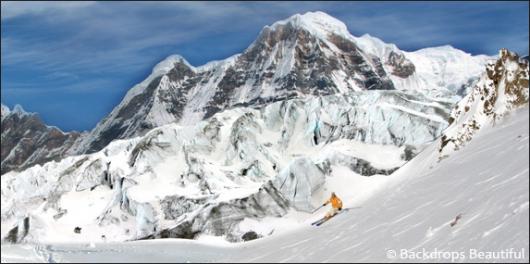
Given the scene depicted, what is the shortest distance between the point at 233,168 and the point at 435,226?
63393 mm

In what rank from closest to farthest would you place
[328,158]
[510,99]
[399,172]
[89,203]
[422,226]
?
[422,226]
[510,99]
[399,172]
[328,158]
[89,203]

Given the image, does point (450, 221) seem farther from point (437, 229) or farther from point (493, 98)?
point (493, 98)

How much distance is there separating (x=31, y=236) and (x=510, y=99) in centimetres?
4304

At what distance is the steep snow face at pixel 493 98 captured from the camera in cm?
3209

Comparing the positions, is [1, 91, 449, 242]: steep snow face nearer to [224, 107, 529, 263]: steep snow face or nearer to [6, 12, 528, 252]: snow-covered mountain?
[6, 12, 528, 252]: snow-covered mountain

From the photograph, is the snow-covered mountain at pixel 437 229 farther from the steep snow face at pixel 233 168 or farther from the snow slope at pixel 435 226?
the steep snow face at pixel 233 168

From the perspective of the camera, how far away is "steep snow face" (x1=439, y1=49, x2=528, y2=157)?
32.1m

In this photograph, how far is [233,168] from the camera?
79188 mm

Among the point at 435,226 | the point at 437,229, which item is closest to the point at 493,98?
the point at 435,226

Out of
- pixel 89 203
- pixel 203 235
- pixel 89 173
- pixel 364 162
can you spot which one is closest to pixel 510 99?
pixel 203 235

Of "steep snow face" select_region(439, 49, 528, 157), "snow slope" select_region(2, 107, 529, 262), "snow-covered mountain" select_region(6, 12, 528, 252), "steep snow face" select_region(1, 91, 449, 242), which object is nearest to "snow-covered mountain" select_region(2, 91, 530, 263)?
"snow slope" select_region(2, 107, 529, 262)

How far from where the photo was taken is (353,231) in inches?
803

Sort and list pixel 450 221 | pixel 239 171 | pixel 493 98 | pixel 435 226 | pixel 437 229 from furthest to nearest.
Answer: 1. pixel 239 171
2. pixel 493 98
3. pixel 435 226
4. pixel 450 221
5. pixel 437 229

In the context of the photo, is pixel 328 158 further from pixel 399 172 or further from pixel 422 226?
pixel 422 226
